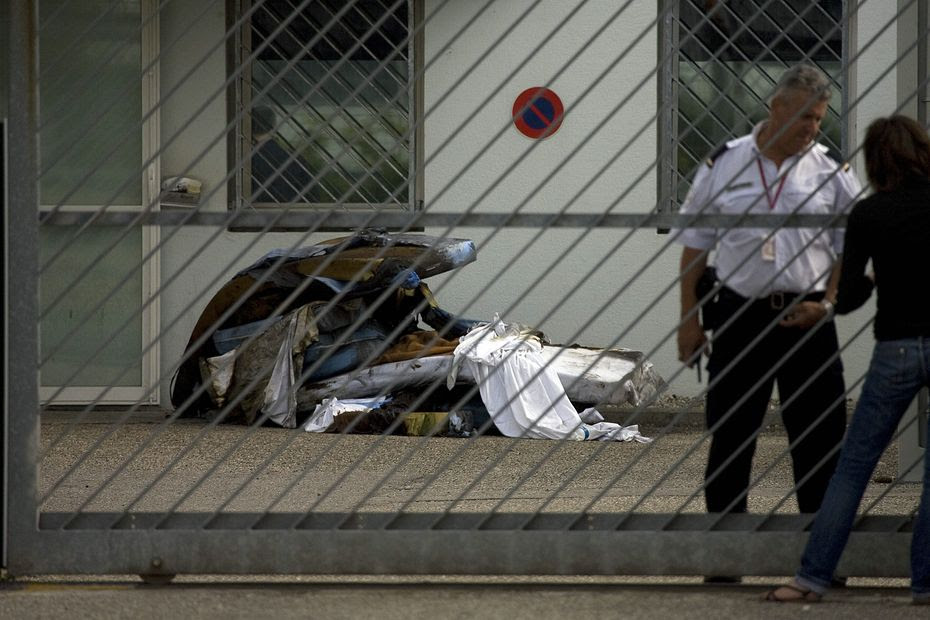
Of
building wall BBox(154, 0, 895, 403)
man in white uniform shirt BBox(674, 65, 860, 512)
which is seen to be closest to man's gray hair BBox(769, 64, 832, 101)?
man in white uniform shirt BBox(674, 65, 860, 512)

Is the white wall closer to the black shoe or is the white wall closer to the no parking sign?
the no parking sign

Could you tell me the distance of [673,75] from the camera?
33.0ft

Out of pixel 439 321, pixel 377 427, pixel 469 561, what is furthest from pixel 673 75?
pixel 469 561

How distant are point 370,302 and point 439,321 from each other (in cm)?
52

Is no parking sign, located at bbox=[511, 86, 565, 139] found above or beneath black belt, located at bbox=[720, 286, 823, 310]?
above

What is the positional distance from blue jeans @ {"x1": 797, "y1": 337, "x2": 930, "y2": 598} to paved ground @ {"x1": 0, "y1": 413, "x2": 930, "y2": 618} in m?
0.22

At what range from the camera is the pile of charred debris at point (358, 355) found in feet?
30.2

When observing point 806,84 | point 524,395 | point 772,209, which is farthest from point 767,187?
point 524,395

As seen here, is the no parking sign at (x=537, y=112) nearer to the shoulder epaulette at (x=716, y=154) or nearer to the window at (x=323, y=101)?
the window at (x=323, y=101)

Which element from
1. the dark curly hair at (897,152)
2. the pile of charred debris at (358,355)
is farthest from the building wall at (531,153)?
the dark curly hair at (897,152)

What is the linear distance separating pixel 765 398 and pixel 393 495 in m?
2.86

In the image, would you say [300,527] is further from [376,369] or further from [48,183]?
[48,183]

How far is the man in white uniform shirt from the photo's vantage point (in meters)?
4.42

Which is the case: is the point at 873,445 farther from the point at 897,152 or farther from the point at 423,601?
the point at 423,601
